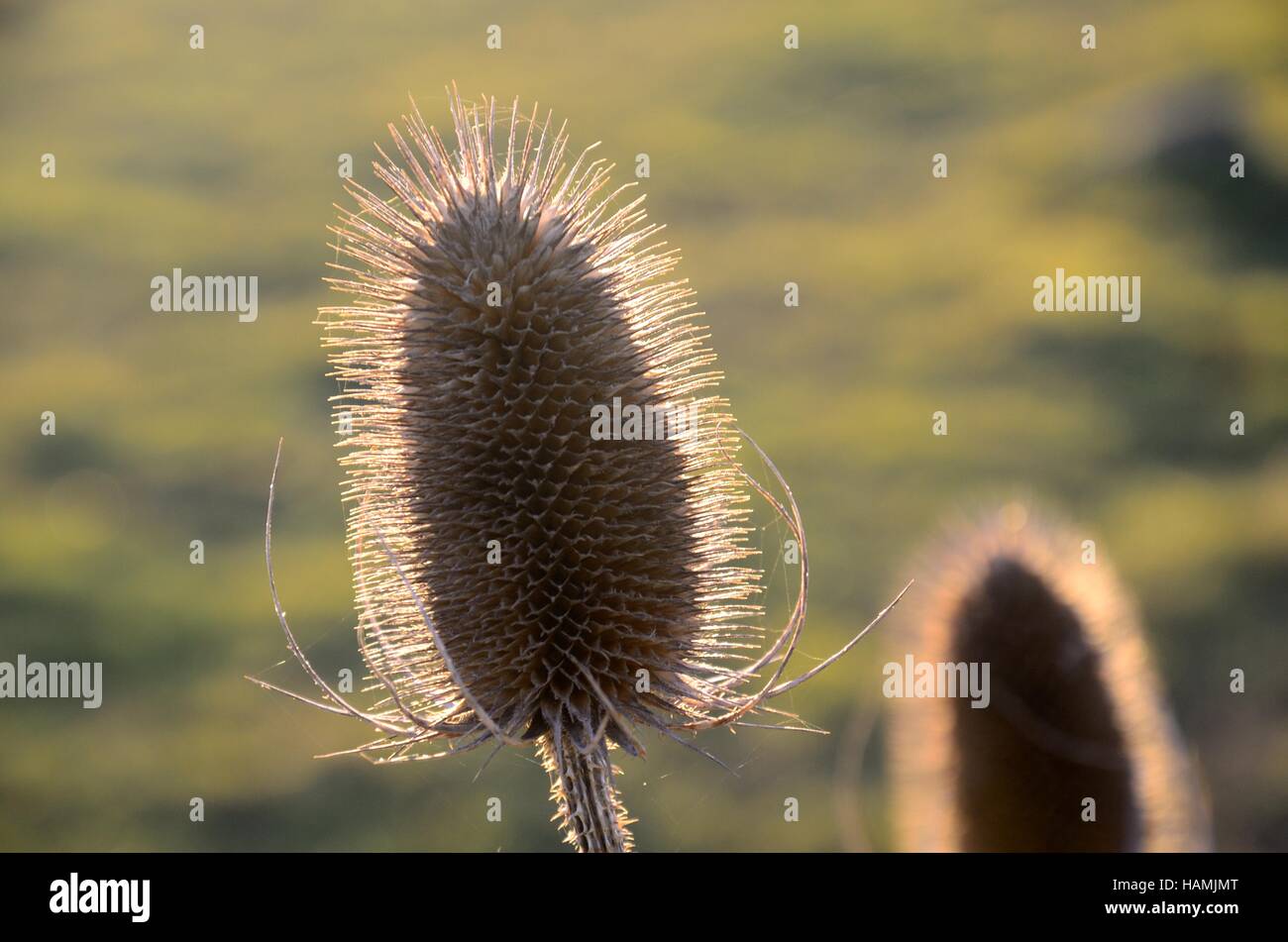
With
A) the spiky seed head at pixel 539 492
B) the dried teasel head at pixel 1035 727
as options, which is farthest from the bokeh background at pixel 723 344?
the spiky seed head at pixel 539 492

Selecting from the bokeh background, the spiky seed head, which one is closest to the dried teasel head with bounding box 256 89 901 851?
the spiky seed head

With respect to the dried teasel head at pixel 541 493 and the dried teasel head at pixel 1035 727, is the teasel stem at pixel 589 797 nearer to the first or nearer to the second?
the dried teasel head at pixel 541 493

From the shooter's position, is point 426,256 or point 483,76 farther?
point 483,76

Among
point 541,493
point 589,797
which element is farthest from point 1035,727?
point 541,493

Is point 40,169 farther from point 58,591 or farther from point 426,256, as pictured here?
point 426,256

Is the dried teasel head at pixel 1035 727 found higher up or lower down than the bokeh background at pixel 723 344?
lower down

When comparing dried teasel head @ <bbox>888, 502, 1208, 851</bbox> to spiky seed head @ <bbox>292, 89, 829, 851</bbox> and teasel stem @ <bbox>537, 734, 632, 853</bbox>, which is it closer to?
spiky seed head @ <bbox>292, 89, 829, 851</bbox>

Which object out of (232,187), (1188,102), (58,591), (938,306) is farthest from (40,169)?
(1188,102)
